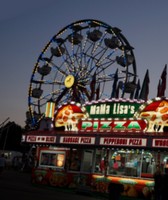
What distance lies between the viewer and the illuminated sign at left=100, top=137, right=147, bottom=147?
19.9 metres

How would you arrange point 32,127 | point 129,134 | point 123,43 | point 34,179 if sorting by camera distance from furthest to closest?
point 32,127 → point 123,43 → point 34,179 → point 129,134

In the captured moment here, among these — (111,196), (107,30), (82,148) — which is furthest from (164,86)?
(107,30)

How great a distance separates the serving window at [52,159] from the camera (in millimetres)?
24781

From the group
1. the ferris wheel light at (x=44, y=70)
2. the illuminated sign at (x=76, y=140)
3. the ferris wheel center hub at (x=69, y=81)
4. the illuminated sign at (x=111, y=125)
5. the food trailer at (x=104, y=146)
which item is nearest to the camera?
the food trailer at (x=104, y=146)

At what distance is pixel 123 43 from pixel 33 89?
1096 cm

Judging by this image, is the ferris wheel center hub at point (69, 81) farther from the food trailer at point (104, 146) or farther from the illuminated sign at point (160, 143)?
the illuminated sign at point (160, 143)

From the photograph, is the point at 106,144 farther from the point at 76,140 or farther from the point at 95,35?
the point at 95,35

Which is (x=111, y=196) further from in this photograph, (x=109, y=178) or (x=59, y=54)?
(x=59, y=54)

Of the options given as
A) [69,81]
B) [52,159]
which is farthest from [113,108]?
[69,81]

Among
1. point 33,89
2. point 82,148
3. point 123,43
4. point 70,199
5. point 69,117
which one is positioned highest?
point 123,43

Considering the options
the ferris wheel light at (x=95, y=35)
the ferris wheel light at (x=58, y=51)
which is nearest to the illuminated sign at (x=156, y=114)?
the ferris wheel light at (x=95, y=35)

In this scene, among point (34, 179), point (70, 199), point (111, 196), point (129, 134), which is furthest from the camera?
point (34, 179)

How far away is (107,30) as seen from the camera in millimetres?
37750

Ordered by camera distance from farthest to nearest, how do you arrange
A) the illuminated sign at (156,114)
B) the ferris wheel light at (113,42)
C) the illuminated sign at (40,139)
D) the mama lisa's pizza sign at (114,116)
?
the ferris wheel light at (113,42)
the illuminated sign at (40,139)
the mama lisa's pizza sign at (114,116)
the illuminated sign at (156,114)
